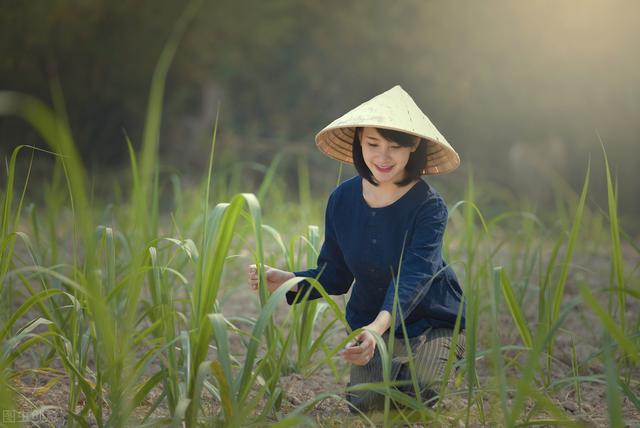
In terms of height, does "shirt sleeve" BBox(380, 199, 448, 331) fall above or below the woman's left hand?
above

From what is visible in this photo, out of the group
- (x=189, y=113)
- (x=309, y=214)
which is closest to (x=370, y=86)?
(x=189, y=113)

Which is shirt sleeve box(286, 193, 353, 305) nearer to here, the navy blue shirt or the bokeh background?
the navy blue shirt

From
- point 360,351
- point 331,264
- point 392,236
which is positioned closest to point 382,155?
point 392,236

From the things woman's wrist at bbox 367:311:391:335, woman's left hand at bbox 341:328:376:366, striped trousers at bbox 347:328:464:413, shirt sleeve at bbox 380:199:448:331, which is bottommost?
striped trousers at bbox 347:328:464:413

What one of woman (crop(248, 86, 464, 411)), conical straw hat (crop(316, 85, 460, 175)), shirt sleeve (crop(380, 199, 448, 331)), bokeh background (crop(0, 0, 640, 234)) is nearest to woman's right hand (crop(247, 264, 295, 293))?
woman (crop(248, 86, 464, 411))

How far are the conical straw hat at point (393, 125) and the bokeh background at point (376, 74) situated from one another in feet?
17.8

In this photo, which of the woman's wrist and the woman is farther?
the woman

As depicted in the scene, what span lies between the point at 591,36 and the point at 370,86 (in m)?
2.72

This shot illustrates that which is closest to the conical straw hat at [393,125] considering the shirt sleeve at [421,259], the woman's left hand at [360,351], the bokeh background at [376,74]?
the shirt sleeve at [421,259]

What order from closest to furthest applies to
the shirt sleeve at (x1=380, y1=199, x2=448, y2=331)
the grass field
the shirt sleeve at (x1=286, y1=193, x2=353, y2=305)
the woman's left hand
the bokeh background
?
the grass field < the woman's left hand < the shirt sleeve at (x1=380, y1=199, x2=448, y2=331) < the shirt sleeve at (x1=286, y1=193, x2=353, y2=305) < the bokeh background

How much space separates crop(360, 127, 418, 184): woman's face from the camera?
64.6 inches

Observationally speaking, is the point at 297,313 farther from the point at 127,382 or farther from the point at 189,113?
the point at 189,113

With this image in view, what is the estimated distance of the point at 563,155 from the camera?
8391 millimetres

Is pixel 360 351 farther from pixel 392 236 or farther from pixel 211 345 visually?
pixel 211 345
